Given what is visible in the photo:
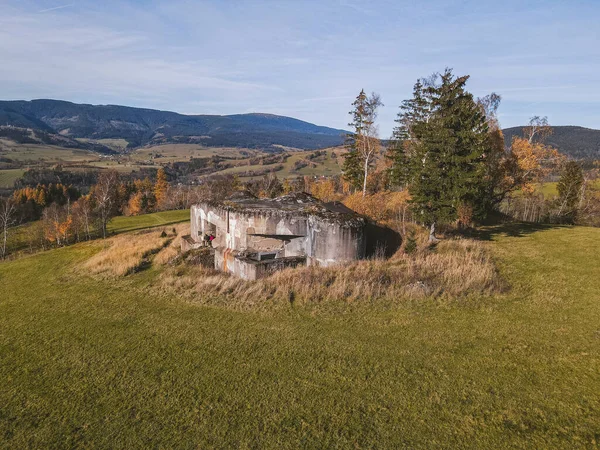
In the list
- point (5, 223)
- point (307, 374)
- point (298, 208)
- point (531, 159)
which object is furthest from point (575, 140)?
point (5, 223)

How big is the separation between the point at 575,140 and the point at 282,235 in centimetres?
11791

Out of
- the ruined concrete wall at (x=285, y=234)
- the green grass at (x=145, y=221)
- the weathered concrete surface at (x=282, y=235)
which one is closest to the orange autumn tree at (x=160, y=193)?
the green grass at (x=145, y=221)

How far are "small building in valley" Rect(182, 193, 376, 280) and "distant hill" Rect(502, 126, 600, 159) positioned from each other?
9317 cm

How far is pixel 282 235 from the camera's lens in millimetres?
15750

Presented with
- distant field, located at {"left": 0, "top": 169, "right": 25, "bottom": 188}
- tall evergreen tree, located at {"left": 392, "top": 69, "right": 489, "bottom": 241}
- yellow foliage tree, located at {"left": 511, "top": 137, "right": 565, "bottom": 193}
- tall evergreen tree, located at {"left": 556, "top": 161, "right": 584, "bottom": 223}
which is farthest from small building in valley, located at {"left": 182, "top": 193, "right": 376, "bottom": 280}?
distant field, located at {"left": 0, "top": 169, "right": 25, "bottom": 188}

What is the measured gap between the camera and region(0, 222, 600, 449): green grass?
5466 mm

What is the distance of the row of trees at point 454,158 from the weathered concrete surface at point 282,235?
4.70 metres

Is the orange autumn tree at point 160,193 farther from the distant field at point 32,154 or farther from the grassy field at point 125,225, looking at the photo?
the distant field at point 32,154

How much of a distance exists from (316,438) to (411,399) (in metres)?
1.93

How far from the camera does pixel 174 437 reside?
5.42 meters

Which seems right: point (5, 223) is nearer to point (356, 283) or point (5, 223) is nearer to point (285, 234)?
point (285, 234)

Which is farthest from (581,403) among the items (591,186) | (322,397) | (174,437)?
(591,186)

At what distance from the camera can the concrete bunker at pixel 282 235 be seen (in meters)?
14.0

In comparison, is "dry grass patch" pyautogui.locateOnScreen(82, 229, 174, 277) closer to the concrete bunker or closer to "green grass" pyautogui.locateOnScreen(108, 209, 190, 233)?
the concrete bunker
